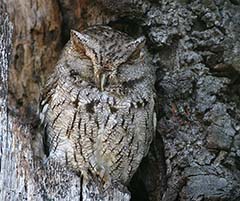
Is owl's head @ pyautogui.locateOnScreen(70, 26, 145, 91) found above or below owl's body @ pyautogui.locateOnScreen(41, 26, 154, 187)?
above

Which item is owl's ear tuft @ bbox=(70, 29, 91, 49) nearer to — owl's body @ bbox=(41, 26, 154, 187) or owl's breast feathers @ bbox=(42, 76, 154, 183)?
owl's body @ bbox=(41, 26, 154, 187)

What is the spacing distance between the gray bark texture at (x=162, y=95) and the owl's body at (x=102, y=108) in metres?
0.12

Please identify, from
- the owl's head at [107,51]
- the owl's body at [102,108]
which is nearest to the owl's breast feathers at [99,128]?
the owl's body at [102,108]

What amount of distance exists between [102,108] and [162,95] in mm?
378

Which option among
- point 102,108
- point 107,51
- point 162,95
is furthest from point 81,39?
point 162,95

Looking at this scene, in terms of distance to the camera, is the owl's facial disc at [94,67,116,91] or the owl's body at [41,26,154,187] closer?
the owl's facial disc at [94,67,116,91]

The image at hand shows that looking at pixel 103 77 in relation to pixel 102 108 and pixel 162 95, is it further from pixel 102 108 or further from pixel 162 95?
pixel 162 95

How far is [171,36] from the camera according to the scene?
338 cm

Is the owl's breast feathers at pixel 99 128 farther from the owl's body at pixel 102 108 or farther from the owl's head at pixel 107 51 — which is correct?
the owl's head at pixel 107 51

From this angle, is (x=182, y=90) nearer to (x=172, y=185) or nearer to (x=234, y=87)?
(x=234, y=87)

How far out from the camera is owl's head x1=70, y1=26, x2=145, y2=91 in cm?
307

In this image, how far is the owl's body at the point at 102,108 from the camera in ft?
10.3

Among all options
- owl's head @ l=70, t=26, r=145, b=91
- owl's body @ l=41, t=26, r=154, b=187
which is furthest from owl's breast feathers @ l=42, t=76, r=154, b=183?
owl's head @ l=70, t=26, r=145, b=91

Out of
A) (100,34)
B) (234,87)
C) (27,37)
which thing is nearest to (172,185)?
(234,87)
